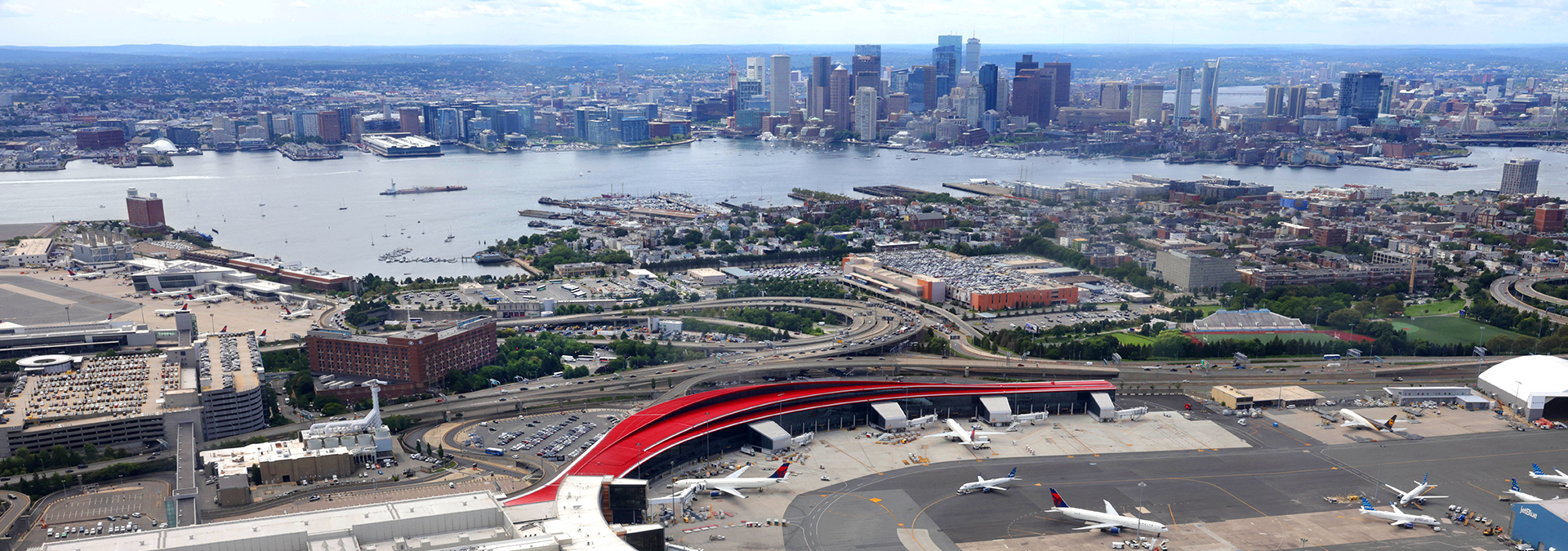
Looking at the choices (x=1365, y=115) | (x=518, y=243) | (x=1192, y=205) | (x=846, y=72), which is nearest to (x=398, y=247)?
(x=518, y=243)

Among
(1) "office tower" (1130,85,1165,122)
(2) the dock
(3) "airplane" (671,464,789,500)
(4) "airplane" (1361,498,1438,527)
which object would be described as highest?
(1) "office tower" (1130,85,1165,122)

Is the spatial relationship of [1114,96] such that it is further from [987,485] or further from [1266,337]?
[987,485]

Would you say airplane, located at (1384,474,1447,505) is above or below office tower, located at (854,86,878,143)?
below

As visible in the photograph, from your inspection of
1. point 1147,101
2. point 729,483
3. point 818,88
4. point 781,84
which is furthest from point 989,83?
point 729,483

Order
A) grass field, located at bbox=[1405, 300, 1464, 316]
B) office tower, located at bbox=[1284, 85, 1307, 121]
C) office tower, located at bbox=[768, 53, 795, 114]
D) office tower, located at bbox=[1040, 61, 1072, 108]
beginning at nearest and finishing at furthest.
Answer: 1. grass field, located at bbox=[1405, 300, 1464, 316]
2. office tower, located at bbox=[1284, 85, 1307, 121]
3. office tower, located at bbox=[1040, 61, 1072, 108]
4. office tower, located at bbox=[768, 53, 795, 114]

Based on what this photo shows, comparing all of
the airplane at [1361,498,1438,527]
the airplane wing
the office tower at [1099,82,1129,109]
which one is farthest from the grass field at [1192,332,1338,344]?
the office tower at [1099,82,1129,109]

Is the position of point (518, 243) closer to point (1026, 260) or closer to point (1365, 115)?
point (1026, 260)

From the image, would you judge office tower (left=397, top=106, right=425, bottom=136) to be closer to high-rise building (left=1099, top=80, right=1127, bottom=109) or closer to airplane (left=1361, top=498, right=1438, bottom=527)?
high-rise building (left=1099, top=80, right=1127, bottom=109)
